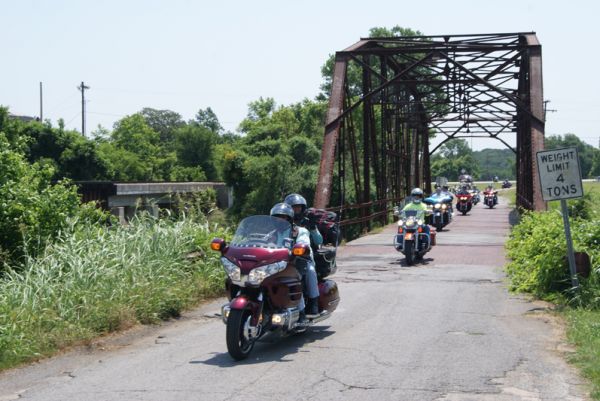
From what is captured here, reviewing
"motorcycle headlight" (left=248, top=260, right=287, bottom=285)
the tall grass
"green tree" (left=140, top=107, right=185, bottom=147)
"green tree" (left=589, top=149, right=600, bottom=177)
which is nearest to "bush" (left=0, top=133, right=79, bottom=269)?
the tall grass

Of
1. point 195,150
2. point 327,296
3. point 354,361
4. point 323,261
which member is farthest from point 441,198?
point 195,150

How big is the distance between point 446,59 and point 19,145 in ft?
47.6

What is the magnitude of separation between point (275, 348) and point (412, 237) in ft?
28.0

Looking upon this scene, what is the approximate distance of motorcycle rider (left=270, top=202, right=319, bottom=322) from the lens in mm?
8750

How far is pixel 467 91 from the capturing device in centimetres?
3253

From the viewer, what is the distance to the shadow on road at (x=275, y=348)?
7.99 meters

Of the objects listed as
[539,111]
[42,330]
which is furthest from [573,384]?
[539,111]

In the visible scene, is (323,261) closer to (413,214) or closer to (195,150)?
(413,214)

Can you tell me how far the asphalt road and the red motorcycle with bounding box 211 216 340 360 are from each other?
29cm

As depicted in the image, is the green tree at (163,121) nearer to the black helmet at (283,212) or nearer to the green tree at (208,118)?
the green tree at (208,118)

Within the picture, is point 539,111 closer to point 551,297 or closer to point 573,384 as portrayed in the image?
point 551,297

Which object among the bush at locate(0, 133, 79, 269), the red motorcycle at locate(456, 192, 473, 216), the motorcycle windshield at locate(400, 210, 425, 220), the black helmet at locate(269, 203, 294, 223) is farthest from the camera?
the red motorcycle at locate(456, 192, 473, 216)

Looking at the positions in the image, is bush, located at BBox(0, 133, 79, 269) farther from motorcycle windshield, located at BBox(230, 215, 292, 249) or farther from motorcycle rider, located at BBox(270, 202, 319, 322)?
motorcycle rider, located at BBox(270, 202, 319, 322)

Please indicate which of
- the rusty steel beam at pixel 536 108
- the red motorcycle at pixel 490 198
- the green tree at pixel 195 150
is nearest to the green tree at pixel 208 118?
the green tree at pixel 195 150
